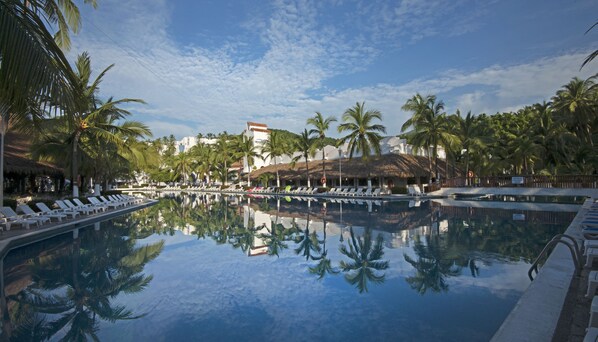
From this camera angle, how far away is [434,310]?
5129mm

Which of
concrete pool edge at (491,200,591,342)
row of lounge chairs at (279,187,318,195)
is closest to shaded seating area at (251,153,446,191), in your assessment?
row of lounge chairs at (279,187,318,195)

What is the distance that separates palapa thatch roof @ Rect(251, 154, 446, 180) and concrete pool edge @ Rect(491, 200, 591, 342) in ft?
82.3

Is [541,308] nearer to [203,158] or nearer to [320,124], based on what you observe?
[320,124]

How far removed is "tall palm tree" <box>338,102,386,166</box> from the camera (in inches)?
1160

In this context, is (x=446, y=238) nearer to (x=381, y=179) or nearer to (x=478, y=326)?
(x=478, y=326)

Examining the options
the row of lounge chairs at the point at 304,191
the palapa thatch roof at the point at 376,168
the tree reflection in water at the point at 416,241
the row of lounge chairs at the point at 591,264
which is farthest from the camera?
the row of lounge chairs at the point at 304,191

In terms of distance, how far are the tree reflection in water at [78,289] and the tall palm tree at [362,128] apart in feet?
69.6

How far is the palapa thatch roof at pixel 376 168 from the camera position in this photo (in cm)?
3322

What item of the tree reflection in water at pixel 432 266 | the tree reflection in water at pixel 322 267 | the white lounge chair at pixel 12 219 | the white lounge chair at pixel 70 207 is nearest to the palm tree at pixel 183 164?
the white lounge chair at pixel 70 207

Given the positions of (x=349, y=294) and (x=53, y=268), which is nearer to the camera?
(x=349, y=294)

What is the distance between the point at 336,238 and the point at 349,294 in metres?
5.17

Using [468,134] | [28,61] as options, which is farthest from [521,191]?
[28,61]

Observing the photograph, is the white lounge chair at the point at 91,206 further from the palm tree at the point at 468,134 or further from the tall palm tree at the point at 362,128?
the palm tree at the point at 468,134

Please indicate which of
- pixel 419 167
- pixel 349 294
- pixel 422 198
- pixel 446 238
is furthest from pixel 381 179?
pixel 349 294
